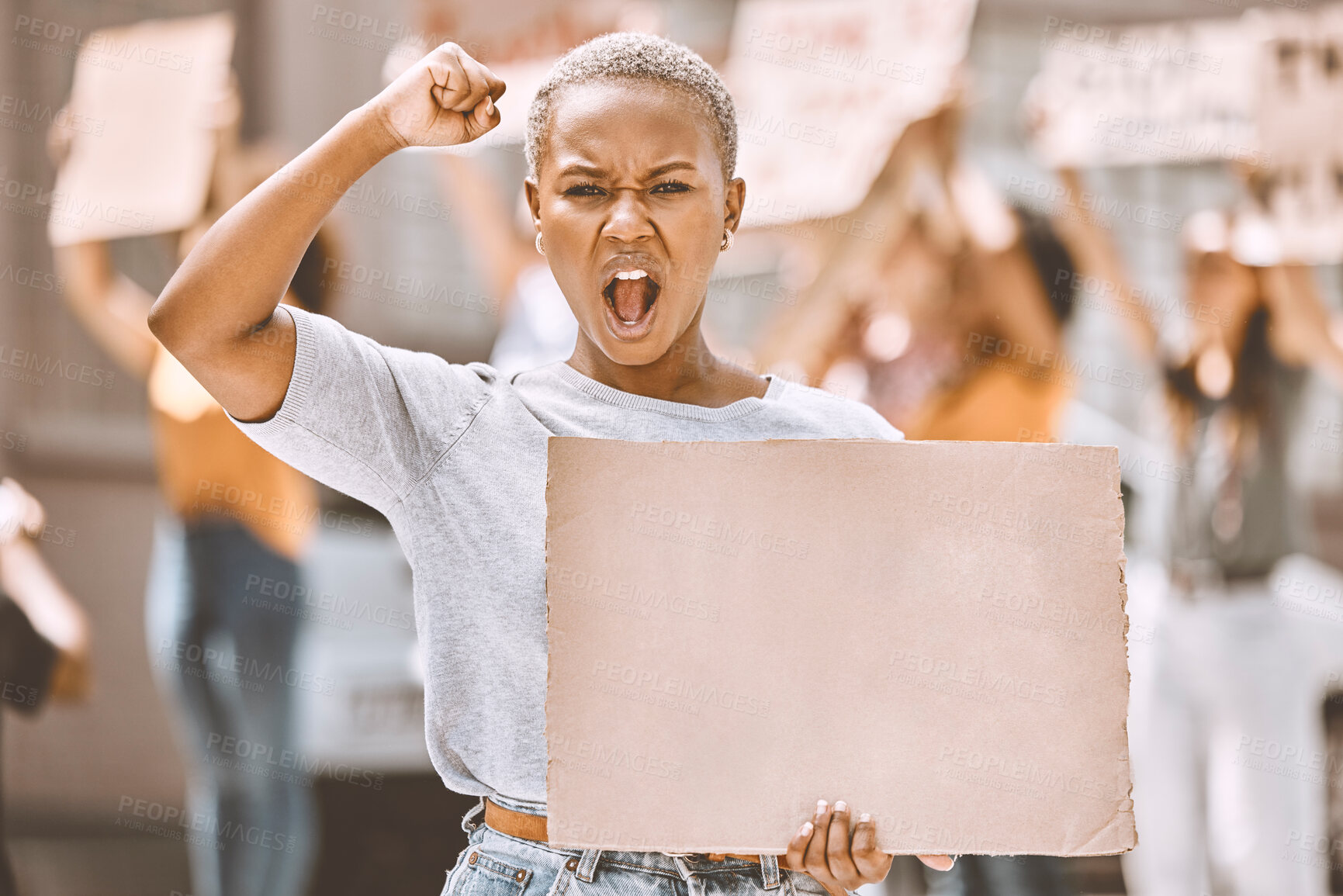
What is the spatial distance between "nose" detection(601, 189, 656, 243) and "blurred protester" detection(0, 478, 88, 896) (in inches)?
109

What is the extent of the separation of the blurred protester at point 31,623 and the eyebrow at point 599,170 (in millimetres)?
2755

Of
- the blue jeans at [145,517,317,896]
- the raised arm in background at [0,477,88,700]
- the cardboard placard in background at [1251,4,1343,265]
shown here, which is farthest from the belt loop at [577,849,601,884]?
the cardboard placard in background at [1251,4,1343,265]

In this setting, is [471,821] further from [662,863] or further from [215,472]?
[215,472]

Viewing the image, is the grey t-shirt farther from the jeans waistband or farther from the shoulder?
the shoulder

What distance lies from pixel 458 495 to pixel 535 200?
0.33 m

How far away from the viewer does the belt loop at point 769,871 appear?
1072mm

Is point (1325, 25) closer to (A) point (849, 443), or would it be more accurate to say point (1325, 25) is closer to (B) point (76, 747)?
(A) point (849, 443)

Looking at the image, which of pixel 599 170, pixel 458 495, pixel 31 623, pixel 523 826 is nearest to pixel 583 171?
pixel 599 170

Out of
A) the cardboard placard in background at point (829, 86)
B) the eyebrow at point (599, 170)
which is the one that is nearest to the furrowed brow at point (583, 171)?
the eyebrow at point (599, 170)

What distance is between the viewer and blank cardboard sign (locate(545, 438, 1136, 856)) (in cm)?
100

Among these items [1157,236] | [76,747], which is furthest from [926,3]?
[76,747]

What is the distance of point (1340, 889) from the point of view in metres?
3.43

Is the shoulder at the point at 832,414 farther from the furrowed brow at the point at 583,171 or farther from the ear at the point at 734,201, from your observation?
the furrowed brow at the point at 583,171

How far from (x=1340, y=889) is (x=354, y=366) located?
11.6ft
